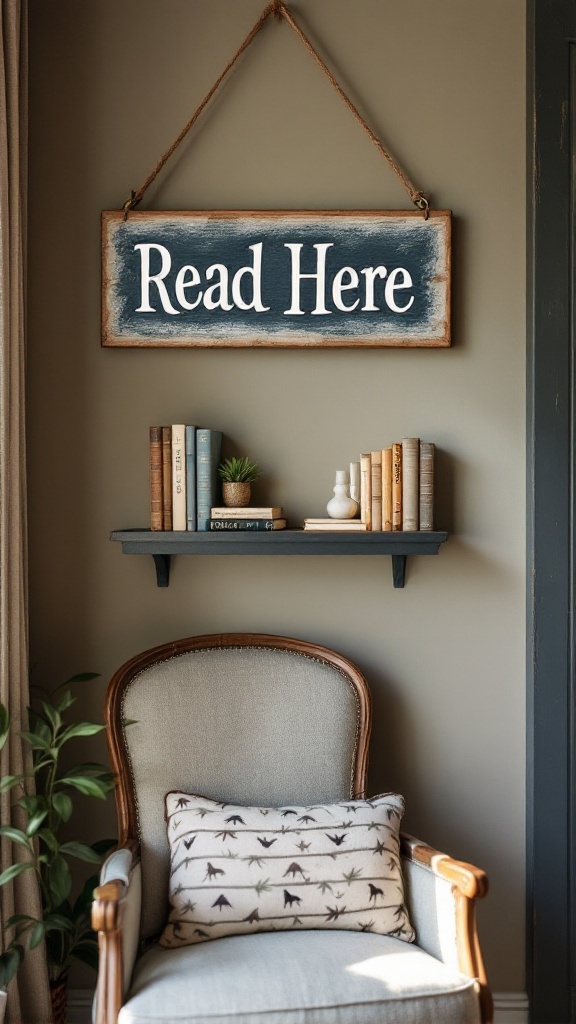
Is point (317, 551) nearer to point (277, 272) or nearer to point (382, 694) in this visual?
point (382, 694)

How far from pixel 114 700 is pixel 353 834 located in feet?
2.16

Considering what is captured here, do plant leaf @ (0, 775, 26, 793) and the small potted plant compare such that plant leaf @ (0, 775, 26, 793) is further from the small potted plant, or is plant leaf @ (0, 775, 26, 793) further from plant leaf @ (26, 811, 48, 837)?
→ the small potted plant

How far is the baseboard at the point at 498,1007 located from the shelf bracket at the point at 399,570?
115 cm

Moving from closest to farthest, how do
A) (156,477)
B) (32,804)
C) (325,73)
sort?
(32,804) → (156,477) → (325,73)

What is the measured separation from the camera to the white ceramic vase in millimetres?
2227

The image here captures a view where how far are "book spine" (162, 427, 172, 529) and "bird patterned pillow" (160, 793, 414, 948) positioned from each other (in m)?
0.73

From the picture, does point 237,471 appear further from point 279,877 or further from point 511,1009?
point 511,1009

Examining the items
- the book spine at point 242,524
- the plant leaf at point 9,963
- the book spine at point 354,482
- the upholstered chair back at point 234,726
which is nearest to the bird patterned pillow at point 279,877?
the upholstered chair back at point 234,726

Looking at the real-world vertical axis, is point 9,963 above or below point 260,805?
below

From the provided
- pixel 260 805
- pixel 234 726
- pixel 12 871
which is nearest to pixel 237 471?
pixel 234 726

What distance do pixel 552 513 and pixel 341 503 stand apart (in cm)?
57

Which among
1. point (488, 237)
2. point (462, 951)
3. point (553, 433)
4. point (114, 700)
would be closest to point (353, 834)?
point (462, 951)

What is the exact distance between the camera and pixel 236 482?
2.23 metres

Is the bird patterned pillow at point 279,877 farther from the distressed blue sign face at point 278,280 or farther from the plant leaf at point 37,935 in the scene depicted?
the distressed blue sign face at point 278,280
